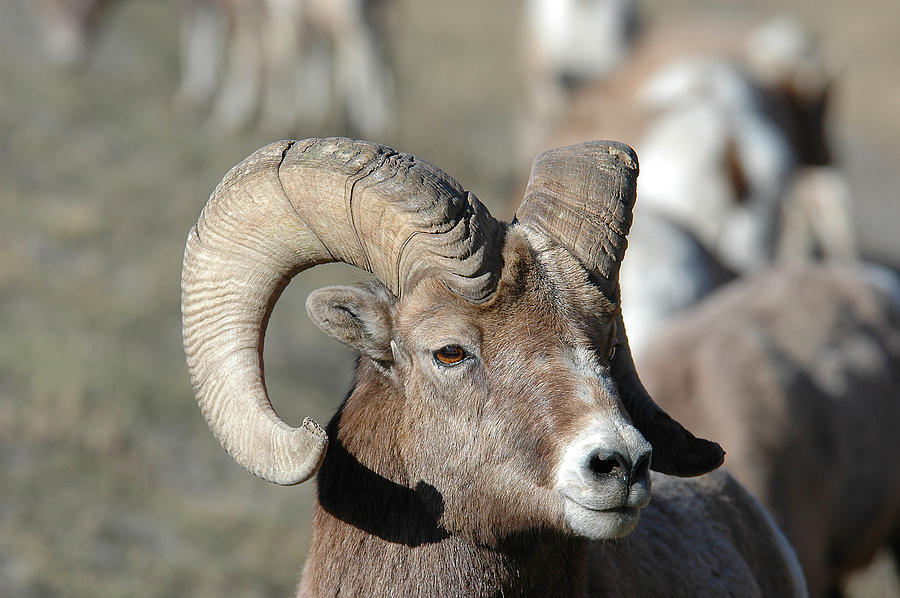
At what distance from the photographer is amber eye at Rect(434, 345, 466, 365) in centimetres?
292

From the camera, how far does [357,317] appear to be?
3.11m

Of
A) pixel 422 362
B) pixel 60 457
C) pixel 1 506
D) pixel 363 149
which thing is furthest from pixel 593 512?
pixel 60 457

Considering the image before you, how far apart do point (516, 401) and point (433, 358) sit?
270 millimetres

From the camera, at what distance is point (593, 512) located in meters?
2.70

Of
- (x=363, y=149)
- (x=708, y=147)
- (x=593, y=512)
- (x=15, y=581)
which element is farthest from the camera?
(x=708, y=147)

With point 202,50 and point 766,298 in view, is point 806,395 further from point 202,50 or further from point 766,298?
point 202,50

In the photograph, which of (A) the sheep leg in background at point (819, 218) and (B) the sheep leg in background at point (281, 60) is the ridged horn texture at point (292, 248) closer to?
(A) the sheep leg in background at point (819, 218)

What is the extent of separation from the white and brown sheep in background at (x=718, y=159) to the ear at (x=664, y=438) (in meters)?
3.18

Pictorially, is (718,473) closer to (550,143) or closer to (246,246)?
(246,246)

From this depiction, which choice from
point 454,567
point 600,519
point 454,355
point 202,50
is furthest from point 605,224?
point 202,50

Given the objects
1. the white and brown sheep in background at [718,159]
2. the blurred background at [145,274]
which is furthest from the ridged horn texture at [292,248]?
the white and brown sheep in background at [718,159]

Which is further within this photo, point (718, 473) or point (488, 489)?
point (718, 473)

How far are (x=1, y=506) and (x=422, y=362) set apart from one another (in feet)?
15.6

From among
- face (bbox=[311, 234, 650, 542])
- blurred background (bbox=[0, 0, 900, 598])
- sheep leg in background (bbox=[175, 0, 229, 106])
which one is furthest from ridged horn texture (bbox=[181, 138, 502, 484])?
sheep leg in background (bbox=[175, 0, 229, 106])
